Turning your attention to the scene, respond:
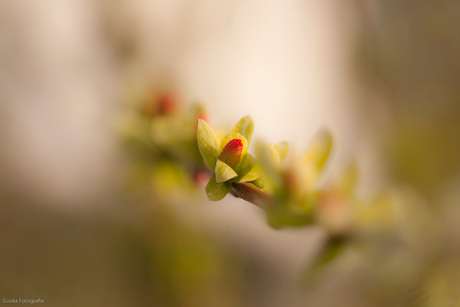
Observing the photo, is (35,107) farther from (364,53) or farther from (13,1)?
(364,53)

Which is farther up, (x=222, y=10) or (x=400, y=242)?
(x=222, y=10)

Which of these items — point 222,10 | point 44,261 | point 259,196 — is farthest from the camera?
point 222,10

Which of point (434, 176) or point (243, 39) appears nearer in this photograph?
point (434, 176)

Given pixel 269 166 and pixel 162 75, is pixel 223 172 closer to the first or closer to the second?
pixel 269 166

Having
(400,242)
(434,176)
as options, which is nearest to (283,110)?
(434,176)

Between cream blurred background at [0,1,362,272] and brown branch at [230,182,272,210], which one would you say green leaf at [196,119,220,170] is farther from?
cream blurred background at [0,1,362,272]

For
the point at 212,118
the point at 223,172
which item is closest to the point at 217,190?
the point at 223,172
